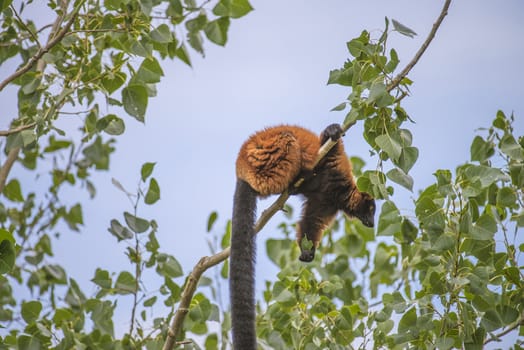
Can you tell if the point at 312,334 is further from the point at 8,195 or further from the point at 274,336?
the point at 8,195

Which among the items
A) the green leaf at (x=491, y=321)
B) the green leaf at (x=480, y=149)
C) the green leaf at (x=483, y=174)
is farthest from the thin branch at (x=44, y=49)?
the green leaf at (x=491, y=321)

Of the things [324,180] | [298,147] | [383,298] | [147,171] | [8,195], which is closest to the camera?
[383,298]

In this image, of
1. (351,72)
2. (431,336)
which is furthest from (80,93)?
(431,336)

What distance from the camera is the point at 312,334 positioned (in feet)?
14.8

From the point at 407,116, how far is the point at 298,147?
1492 mm

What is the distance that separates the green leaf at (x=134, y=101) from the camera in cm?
442

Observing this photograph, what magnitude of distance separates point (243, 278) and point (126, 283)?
2.83 feet

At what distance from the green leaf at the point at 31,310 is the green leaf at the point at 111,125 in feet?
4.22

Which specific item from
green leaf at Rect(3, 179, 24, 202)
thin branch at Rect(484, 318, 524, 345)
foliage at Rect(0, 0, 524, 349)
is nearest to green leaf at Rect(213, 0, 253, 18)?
foliage at Rect(0, 0, 524, 349)

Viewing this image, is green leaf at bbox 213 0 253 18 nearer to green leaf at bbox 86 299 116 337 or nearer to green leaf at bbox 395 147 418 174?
green leaf at bbox 395 147 418 174

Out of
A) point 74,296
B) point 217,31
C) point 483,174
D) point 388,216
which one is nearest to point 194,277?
point 74,296

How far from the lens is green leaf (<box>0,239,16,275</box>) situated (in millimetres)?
3881

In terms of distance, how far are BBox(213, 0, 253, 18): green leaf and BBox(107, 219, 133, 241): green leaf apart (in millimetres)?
1853

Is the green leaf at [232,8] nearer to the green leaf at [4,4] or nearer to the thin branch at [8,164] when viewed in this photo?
the green leaf at [4,4]
